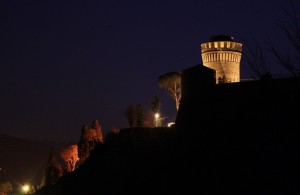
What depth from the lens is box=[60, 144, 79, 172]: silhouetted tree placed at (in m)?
62.5

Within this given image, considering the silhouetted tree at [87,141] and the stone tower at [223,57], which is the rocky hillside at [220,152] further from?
the stone tower at [223,57]

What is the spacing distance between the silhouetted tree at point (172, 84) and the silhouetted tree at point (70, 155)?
571 inches

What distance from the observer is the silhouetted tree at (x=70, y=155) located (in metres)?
62.5

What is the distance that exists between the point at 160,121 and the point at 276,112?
27.4m

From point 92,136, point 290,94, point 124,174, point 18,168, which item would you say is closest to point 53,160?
point 92,136

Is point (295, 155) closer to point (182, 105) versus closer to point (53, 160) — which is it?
point (182, 105)

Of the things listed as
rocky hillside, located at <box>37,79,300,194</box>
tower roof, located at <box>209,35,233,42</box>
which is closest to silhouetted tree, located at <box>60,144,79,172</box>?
rocky hillside, located at <box>37,79,300,194</box>

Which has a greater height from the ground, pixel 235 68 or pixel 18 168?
pixel 235 68

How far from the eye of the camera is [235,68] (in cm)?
5828

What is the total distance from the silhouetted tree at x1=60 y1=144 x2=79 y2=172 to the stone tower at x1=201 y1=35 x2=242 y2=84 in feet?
67.7

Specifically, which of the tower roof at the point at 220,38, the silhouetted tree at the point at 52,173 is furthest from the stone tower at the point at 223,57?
the silhouetted tree at the point at 52,173

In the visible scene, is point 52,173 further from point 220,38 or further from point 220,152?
point 220,152

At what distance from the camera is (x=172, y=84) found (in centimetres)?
5984

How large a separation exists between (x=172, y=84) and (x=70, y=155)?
16420 mm
